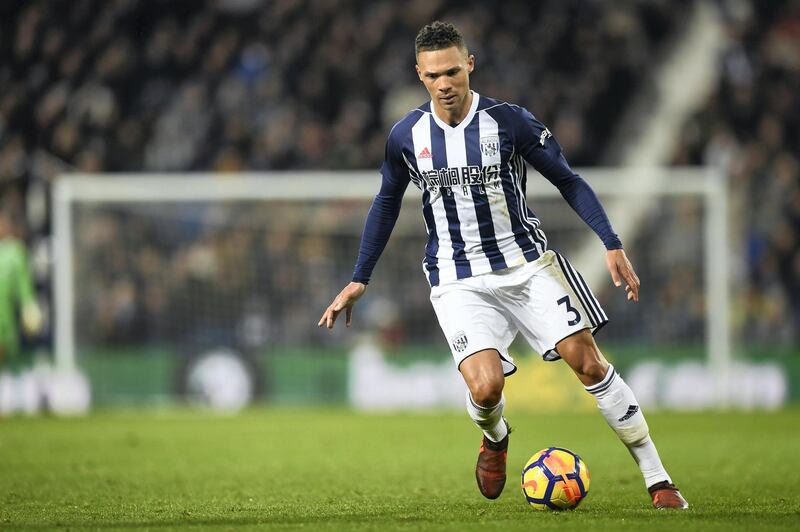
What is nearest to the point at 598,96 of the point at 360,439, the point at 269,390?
the point at 269,390

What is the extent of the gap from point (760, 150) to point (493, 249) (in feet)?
42.4

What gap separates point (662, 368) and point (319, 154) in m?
6.16

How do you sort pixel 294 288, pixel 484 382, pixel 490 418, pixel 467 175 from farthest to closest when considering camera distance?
pixel 294 288
pixel 490 418
pixel 467 175
pixel 484 382

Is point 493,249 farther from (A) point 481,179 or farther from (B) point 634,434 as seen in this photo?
(B) point 634,434

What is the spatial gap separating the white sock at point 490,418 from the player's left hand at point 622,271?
31.2 inches

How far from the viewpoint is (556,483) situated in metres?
5.22

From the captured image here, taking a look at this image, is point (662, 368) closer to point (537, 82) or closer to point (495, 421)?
point (537, 82)

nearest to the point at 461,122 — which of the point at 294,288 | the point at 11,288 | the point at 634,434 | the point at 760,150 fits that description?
the point at 634,434

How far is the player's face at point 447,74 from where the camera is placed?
16.8ft

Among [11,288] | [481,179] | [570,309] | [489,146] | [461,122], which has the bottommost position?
[570,309]

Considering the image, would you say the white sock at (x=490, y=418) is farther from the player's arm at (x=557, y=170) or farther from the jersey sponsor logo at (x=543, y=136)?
the jersey sponsor logo at (x=543, y=136)

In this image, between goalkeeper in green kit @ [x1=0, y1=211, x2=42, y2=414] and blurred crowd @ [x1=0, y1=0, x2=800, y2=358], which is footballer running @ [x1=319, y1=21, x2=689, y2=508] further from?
blurred crowd @ [x1=0, y1=0, x2=800, y2=358]

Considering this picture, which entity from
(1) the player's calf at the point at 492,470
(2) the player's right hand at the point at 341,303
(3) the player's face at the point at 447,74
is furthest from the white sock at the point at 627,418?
(3) the player's face at the point at 447,74

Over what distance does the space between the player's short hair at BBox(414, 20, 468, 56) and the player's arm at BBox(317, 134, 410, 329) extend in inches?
19.4
